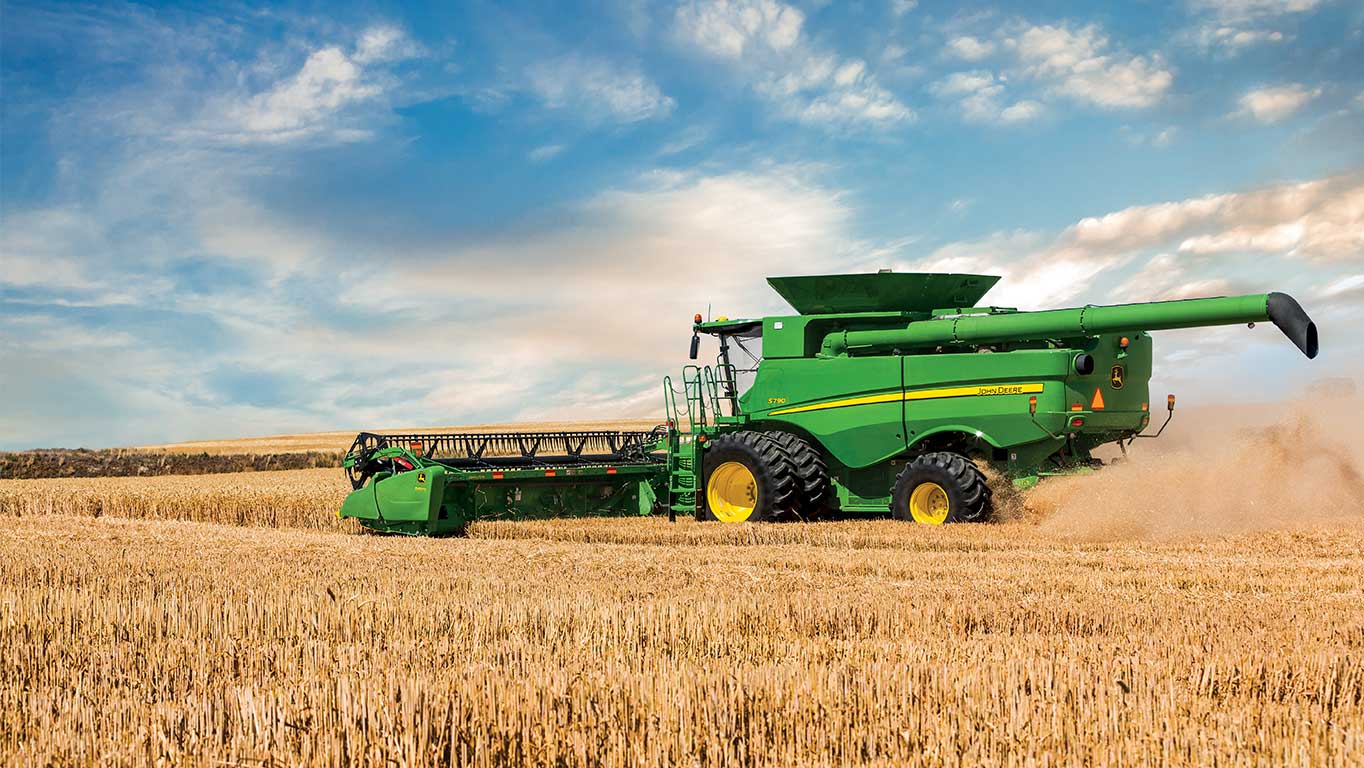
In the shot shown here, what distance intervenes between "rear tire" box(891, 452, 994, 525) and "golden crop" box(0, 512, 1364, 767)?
1.85 metres

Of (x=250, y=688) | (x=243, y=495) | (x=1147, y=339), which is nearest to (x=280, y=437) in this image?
(x=243, y=495)

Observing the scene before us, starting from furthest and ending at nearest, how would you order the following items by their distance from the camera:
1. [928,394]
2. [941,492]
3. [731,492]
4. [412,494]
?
[731,492], [412,494], [928,394], [941,492]

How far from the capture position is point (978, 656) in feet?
16.9

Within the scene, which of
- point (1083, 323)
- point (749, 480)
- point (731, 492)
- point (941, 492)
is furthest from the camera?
point (731, 492)

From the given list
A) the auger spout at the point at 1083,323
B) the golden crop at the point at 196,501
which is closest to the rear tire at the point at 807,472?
the auger spout at the point at 1083,323

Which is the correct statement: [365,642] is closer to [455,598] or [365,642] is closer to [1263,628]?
[455,598]

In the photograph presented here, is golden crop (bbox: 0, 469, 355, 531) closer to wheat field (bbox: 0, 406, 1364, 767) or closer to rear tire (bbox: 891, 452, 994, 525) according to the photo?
wheat field (bbox: 0, 406, 1364, 767)

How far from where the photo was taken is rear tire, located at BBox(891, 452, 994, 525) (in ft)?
38.6

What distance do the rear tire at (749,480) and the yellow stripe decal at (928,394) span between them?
0.64m

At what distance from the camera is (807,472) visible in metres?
13.1

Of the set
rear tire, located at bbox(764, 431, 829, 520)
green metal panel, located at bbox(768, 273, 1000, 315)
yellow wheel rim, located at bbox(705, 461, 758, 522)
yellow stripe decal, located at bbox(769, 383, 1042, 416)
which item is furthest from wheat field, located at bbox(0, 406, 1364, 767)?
green metal panel, located at bbox(768, 273, 1000, 315)

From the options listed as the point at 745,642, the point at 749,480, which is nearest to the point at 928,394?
the point at 749,480

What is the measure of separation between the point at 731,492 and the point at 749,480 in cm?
30

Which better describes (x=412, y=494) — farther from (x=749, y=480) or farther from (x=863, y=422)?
(x=863, y=422)
